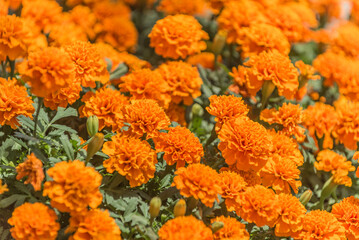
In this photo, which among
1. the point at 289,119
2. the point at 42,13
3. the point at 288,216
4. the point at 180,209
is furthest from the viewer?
the point at 42,13

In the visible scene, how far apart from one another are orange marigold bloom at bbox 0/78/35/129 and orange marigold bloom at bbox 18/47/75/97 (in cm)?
22

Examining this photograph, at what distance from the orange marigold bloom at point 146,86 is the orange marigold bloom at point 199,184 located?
483 millimetres

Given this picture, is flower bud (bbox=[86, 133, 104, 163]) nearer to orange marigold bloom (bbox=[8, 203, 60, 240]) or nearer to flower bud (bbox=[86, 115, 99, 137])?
flower bud (bbox=[86, 115, 99, 137])

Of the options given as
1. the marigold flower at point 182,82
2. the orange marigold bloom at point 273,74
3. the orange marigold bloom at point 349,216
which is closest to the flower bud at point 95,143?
the marigold flower at point 182,82

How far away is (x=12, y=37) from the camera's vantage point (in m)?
1.65

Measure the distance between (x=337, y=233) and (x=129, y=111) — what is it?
2.77 feet

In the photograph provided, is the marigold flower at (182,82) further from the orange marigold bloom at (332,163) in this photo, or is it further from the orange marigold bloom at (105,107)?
the orange marigold bloom at (332,163)

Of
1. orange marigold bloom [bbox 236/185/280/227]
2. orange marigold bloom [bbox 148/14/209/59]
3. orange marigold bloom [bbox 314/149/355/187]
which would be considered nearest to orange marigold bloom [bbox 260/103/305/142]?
orange marigold bloom [bbox 314/149/355/187]

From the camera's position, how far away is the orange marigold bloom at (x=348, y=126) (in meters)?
1.92

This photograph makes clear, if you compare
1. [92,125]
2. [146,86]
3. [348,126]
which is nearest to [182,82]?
[146,86]

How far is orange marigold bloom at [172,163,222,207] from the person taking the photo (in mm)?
1330

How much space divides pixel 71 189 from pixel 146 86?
643mm

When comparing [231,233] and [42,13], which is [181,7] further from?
[231,233]

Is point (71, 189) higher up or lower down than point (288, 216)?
higher up
